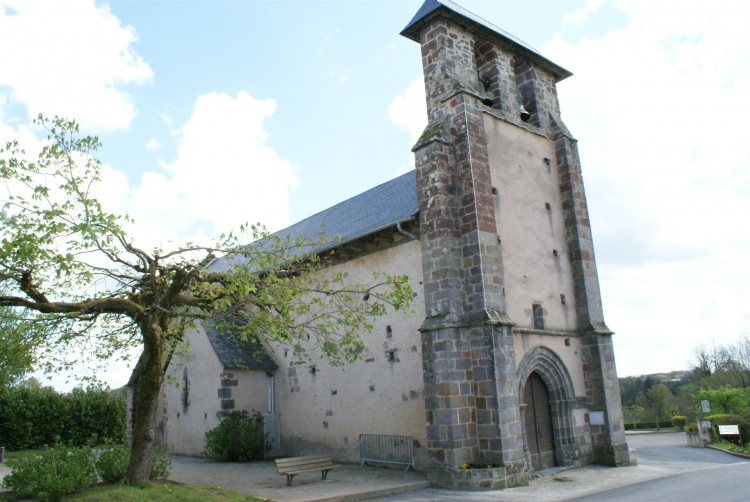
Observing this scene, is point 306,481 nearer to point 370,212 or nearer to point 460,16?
point 370,212

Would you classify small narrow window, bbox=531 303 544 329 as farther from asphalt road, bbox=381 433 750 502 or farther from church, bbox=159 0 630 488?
asphalt road, bbox=381 433 750 502

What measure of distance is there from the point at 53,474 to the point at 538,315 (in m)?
10.1

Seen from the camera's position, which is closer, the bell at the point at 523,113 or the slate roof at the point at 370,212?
the slate roof at the point at 370,212

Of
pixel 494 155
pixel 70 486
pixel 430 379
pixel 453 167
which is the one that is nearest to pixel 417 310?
pixel 430 379

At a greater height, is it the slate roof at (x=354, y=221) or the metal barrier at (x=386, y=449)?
the slate roof at (x=354, y=221)

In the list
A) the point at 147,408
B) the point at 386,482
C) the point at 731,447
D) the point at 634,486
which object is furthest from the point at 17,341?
the point at 731,447

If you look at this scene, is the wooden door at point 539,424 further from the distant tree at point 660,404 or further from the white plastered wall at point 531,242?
the distant tree at point 660,404

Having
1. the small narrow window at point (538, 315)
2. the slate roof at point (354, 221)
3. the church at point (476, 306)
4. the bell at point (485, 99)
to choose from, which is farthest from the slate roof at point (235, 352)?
the bell at point (485, 99)

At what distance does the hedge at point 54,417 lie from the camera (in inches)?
779

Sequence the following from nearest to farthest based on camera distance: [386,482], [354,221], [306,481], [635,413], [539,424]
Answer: [386,482], [306,481], [539,424], [354,221], [635,413]

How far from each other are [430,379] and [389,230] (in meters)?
4.08

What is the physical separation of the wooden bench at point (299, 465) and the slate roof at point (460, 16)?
10325 mm

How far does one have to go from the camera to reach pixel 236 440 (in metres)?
15.0

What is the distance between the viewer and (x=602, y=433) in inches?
523
